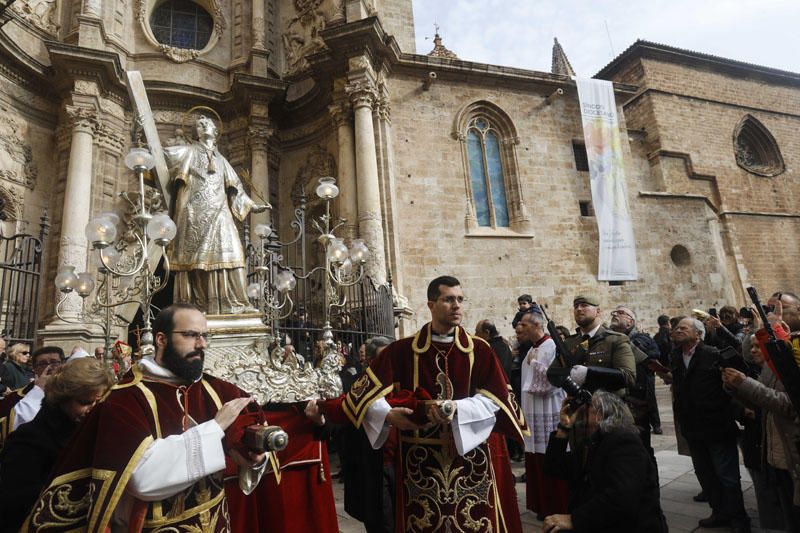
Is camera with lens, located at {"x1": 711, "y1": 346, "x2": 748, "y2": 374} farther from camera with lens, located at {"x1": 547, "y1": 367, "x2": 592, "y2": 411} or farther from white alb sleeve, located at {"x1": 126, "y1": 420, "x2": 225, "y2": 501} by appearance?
white alb sleeve, located at {"x1": 126, "y1": 420, "x2": 225, "y2": 501}

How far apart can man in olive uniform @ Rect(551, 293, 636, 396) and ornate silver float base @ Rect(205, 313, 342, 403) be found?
7.01 feet

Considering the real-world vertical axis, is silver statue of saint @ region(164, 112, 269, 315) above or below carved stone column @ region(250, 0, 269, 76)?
below

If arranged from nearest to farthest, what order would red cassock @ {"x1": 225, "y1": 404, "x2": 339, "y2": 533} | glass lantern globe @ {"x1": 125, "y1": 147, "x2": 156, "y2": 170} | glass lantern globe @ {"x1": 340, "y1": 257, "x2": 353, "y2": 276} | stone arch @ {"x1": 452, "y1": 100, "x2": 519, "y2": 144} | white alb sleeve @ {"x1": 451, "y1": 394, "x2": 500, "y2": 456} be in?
white alb sleeve @ {"x1": 451, "y1": 394, "x2": 500, "y2": 456}, red cassock @ {"x1": 225, "y1": 404, "x2": 339, "y2": 533}, glass lantern globe @ {"x1": 125, "y1": 147, "x2": 156, "y2": 170}, glass lantern globe @ {"x1": 340, "y1": 257, "x2": 353, "y2": 276}, stone arch @ {"x1": 452, "y1": 100, "x2": 519, "y2": 144}

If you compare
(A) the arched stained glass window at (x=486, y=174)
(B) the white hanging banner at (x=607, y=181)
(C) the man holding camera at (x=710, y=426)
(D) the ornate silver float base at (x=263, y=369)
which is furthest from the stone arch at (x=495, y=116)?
(C) the man holding camera at (x=710, y=426)

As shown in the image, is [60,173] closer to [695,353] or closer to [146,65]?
[146,65]

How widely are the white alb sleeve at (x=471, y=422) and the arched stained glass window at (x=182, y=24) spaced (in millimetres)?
16993

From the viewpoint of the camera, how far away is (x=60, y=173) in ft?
42.2

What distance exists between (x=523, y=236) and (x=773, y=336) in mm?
11414

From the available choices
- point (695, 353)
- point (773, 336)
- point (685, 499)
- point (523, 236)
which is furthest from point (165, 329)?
point (523, 236)

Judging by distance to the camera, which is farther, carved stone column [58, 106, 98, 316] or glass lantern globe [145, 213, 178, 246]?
carved stone column [58, 106, 98, 316]

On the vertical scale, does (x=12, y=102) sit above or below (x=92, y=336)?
above

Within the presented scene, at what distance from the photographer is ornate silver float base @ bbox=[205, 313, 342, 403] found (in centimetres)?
446

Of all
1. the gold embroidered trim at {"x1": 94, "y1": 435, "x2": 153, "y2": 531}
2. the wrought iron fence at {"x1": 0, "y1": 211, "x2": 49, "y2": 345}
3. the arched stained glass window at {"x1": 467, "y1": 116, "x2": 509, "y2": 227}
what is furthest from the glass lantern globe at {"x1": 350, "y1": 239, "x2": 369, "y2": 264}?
the arched stained glass window at {"x1": 467, "y1": 116, "x2": 509, "y2": 227}

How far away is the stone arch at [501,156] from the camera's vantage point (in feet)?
47.1
